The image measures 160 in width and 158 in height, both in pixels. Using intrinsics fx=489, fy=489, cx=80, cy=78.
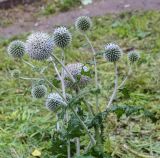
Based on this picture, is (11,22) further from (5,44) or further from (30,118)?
(30,118)

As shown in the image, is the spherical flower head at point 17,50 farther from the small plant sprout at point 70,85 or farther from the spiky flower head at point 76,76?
the spiky flower head at point 76,76

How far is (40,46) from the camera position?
2008mm

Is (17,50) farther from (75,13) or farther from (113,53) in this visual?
(75,13)

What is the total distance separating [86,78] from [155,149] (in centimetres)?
68

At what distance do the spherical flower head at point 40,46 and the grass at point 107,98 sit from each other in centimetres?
17

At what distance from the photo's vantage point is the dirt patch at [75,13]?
17.7 ft

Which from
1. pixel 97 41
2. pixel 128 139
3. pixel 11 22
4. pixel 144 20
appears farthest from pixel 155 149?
pixel 11 22

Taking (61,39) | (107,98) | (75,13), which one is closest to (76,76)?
(61,39)

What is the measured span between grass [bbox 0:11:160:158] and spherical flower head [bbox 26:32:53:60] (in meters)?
0.17

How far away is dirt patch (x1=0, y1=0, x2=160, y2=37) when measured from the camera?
5391mm

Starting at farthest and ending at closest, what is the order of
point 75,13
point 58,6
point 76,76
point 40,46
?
point 58,6, point 75,13, point 76,76, point 40,46

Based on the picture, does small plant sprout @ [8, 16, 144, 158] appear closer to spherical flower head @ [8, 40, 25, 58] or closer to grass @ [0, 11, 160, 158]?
spherical flower head @ [8, 40, 25, 58]

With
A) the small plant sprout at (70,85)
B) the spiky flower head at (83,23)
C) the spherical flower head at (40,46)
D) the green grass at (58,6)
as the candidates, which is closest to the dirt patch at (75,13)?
the green grass at (58,6)

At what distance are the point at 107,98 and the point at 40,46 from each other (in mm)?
1384
